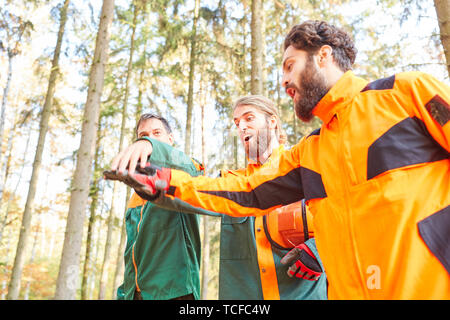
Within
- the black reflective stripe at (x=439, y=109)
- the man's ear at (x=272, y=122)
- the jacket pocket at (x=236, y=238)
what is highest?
the man's ear at (x=272, y=122)

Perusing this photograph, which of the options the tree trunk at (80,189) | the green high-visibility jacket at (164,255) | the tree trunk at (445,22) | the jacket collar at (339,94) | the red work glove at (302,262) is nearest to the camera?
the jacket collar at (339,94)

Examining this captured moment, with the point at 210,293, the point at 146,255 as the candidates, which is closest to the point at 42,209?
the point at 146,255

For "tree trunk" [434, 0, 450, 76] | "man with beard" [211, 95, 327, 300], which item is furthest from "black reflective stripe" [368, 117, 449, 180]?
"tree trunk" [434, 0, 450, 76]

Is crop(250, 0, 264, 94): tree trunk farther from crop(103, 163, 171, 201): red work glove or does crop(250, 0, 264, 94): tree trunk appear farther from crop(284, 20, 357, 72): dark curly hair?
crop(103, 163, 171, 201): red work glove

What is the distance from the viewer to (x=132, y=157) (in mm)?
1874

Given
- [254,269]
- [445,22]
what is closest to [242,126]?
[254,269]

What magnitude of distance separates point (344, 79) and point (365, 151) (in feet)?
1.50

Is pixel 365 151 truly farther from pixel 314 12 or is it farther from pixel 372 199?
pixel 314 12

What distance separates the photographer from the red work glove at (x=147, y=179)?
5.85ft

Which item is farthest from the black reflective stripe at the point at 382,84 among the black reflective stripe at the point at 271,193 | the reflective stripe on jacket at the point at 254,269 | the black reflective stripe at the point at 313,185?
the reflective stripe on jacket at the point at 254,269

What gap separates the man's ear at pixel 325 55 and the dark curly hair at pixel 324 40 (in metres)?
0.02

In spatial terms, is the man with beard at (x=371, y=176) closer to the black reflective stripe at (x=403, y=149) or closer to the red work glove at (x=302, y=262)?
the black reflective stripe at (x=403, y=149)

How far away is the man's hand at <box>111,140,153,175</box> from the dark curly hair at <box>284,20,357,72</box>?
43.5 inches
